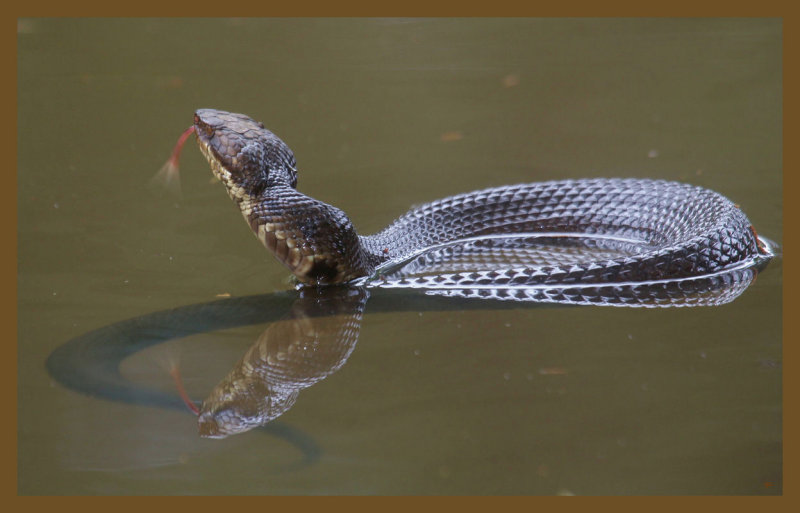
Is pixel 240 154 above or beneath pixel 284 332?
above

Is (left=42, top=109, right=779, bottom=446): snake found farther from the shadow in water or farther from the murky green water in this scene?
the murky green water

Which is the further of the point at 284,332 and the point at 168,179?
the point at 168,179

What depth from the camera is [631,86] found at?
9945 mm

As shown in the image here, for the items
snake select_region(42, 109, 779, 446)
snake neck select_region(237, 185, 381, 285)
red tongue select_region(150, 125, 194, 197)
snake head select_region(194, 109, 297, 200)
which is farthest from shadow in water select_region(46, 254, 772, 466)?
red tongue select_region(150, 125, 194, 197)

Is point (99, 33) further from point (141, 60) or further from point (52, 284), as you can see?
point (52, 284)

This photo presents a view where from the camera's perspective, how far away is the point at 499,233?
6.83 metres

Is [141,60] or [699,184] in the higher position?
[141,60]

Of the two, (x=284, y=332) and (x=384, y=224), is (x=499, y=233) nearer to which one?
(x=384, y=224)

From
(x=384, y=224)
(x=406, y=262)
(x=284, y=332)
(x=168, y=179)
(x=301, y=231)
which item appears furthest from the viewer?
(x=168, y=179)

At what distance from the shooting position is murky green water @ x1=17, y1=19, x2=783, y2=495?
3.79 metres

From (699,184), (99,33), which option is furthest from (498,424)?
(99,33)

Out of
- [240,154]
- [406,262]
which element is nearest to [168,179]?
[240,154]

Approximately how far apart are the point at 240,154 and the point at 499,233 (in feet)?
6.75

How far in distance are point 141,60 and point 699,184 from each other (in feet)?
19.9
